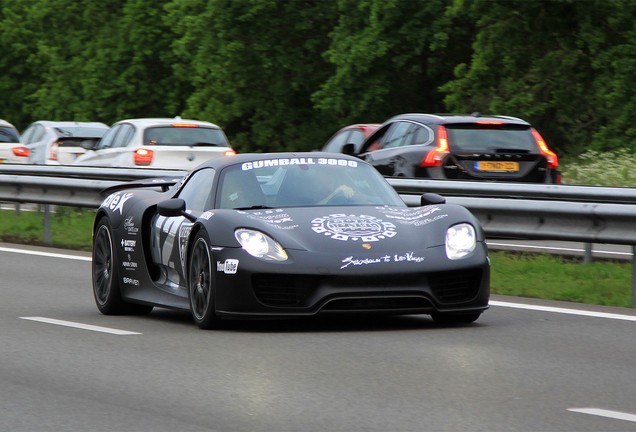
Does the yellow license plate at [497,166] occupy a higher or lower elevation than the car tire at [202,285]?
lower

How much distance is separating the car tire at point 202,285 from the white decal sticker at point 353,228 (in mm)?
723

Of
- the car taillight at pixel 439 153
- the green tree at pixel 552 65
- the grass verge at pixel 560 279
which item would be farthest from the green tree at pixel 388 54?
the grass verge at pixel 560 279

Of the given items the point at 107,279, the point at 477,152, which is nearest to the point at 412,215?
the point at 107,279

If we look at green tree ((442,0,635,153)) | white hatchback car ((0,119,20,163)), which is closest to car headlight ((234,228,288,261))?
white hatchback car ((0,119,20,163))

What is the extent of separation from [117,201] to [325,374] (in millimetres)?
3979

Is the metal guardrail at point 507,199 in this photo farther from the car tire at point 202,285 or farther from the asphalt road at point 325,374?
the car tire at point 202,285

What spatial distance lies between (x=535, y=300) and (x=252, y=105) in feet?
97.0

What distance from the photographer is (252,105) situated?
3862cm

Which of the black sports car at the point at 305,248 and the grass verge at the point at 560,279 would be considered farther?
the grass verge at the point at 560,279

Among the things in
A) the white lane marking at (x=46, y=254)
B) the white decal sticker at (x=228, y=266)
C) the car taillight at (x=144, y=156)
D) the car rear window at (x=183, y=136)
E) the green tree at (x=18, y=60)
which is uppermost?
the white decal sticker at (x=228, y=266)

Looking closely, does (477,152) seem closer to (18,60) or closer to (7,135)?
(7,135)

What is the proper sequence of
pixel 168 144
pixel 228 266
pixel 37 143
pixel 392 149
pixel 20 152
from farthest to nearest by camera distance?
pixel 37 143
pixel 20 152
pixel 168 144
pixel 392 149
pixel 228 266

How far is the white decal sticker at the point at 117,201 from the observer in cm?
948

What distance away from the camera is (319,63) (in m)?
37.5
